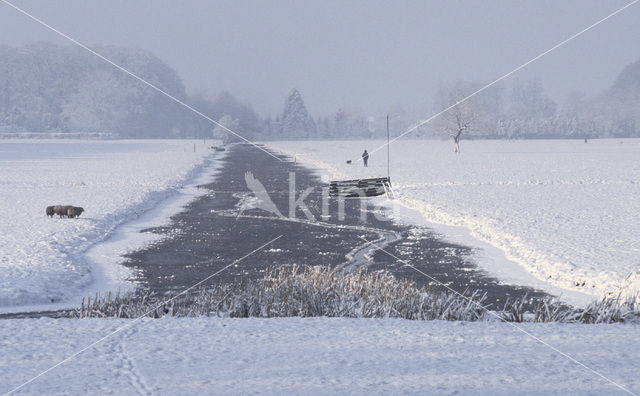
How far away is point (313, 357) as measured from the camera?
24.3ft

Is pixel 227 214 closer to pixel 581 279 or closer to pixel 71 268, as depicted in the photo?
pixel 71 268

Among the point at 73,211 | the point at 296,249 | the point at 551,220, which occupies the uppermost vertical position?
the point at 73,211

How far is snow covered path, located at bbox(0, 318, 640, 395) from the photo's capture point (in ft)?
21.3

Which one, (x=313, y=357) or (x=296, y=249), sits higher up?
(x=313, y=357)

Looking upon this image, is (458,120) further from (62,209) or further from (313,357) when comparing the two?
(313,357)

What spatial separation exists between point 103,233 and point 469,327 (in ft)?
43.0

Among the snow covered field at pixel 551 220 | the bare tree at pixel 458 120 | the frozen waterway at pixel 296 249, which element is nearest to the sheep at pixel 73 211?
the frozen waterway at pixel 296 249

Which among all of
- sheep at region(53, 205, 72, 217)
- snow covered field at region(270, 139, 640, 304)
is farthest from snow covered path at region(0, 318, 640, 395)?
sheep at region(53, 205, 72, 217)

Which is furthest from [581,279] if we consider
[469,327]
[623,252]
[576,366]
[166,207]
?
[166,207]

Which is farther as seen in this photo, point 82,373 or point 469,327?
point 469,327

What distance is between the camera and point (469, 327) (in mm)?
8750

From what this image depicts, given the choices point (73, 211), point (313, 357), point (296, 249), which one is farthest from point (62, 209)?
point (313, 357)

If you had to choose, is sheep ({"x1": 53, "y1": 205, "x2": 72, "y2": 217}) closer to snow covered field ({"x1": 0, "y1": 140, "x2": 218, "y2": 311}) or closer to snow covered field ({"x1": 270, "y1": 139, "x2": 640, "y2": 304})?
snow covered field ({"x1": 0, "y1": 140, "x2": 218, "y2": 311})

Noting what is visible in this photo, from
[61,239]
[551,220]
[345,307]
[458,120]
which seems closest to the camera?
[345,307]
